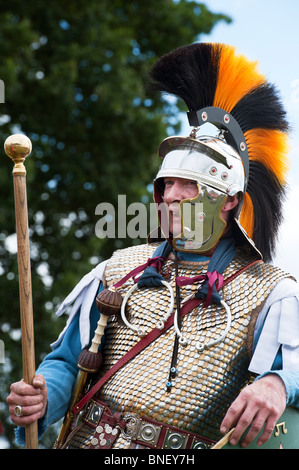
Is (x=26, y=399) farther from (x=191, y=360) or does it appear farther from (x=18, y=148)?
(x=18, y=148)

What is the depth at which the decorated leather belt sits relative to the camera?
3.61 metres

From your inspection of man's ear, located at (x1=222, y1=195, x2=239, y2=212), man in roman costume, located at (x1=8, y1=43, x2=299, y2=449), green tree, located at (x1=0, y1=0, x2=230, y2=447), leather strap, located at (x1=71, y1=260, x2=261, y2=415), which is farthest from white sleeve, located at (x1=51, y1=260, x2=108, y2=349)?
green tree, located at (x1=0, y1=0, x2=230, y2=447)

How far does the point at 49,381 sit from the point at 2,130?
743cm

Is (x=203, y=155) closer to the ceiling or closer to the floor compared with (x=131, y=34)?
closer to the floor

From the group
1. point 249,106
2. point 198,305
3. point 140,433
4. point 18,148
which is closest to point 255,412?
point 140,433

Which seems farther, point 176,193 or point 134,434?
point 176,193

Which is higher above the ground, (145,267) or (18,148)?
(18,148)

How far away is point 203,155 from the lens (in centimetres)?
403

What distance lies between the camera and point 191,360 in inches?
147

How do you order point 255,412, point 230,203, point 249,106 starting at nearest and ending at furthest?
point 255,412
point 230,203
point 249,106

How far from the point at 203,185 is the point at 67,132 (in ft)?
25.9
